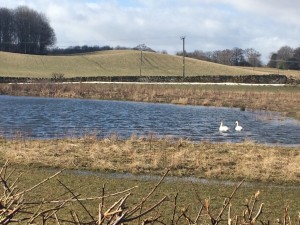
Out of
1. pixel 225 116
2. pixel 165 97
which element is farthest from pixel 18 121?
pixel 165 97

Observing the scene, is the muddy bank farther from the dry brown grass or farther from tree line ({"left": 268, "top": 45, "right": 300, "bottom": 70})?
the dry brown grass

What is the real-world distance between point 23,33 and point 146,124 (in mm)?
120395

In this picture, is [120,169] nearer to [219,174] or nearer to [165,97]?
[219,174]

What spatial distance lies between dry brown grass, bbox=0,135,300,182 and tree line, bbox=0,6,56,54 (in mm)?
127039

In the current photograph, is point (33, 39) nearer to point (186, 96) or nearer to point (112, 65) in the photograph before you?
point (112, 65)

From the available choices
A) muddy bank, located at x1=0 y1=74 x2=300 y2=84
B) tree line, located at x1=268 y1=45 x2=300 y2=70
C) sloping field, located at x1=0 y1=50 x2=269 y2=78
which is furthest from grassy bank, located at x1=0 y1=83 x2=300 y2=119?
tree line, located at x1=268 y1=45 x2=300 y2=70

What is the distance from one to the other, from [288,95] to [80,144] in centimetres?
3807

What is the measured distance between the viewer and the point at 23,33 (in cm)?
14088

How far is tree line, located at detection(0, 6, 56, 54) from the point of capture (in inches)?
5517

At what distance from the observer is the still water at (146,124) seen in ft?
79.0

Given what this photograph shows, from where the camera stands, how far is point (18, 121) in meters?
28.9

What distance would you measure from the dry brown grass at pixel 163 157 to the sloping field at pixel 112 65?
2950 inches

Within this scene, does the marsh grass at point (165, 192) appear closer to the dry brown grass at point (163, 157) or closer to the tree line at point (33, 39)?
the dry brown grass at point (163, 157)

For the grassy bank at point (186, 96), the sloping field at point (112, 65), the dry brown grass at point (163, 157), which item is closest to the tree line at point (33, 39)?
the sloping field at point (112, 65)
